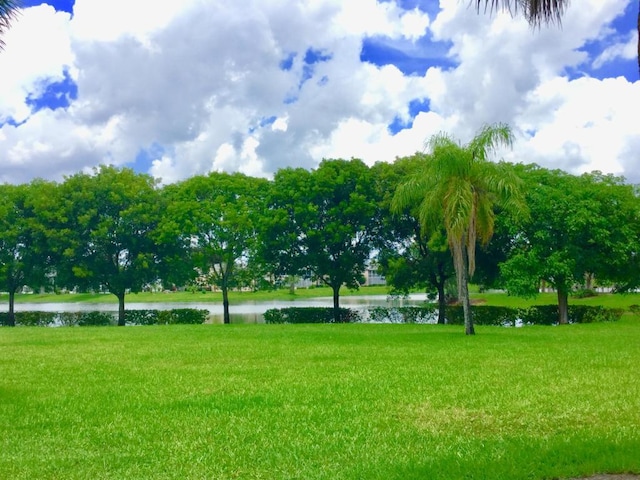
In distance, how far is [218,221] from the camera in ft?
122

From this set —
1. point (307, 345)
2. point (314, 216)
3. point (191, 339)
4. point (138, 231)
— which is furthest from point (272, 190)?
point (307, 345)

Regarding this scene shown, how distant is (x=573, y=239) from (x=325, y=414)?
79.5 feet

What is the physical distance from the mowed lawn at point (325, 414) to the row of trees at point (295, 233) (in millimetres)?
13338

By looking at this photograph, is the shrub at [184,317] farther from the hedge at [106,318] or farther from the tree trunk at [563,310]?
the tree trunk at [563,310]

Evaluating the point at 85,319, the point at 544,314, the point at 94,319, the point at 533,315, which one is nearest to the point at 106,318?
the point at 94,319

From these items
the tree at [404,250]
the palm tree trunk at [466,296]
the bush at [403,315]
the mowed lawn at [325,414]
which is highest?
the tree at [404,250]

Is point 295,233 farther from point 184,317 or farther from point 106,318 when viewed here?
point 106,318

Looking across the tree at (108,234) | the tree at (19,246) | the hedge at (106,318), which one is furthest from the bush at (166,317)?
the tree at (19,246)

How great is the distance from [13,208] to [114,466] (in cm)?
3699

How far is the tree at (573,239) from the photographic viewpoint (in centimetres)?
2891

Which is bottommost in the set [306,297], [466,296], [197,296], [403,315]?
[403,315]

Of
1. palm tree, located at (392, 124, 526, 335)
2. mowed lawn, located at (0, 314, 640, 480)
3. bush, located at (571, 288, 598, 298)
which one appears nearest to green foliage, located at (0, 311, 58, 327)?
mowed lawn, located at (0, 314, 640, 480)

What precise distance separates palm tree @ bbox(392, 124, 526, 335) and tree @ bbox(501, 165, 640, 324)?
27.0ft

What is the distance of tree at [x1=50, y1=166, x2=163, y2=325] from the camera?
37.7m
